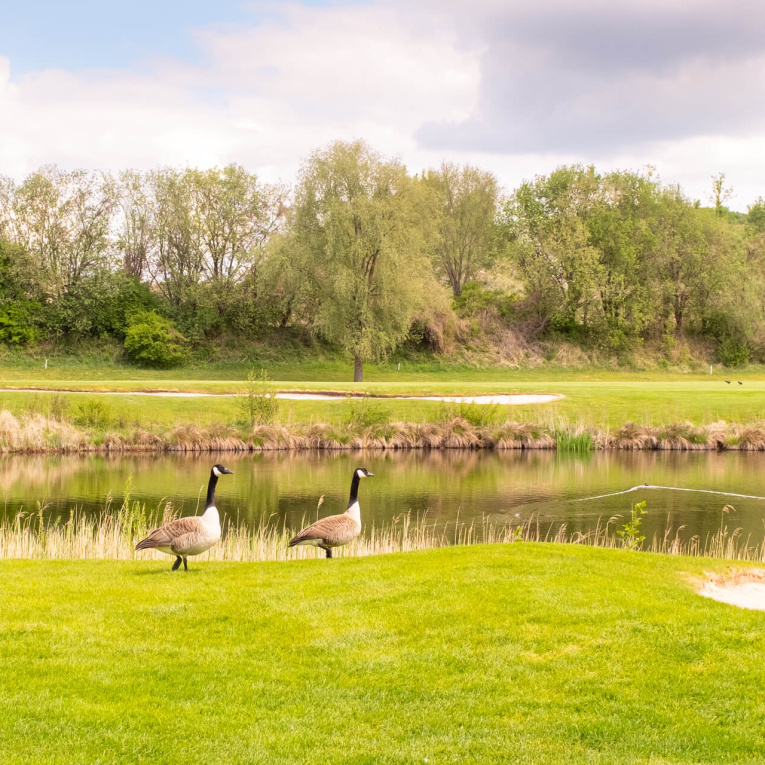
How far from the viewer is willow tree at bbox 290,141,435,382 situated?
55.1 meters

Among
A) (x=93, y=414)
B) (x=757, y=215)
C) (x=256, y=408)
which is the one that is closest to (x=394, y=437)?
(x=256, y=408)

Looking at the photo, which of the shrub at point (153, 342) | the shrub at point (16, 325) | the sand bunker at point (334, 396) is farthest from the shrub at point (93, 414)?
the shrub at point (16, 325)

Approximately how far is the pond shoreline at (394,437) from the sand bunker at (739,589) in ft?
72.5

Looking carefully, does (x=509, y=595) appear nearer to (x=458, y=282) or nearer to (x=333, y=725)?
(x=333, y=725)

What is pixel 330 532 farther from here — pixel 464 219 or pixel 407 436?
pixel 464 219

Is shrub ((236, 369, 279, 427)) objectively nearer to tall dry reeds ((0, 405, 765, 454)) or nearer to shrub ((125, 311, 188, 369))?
tall dry reeds ((0, 405, 765, 454))

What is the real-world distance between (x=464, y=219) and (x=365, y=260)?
24541mm

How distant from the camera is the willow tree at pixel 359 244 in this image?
55062mm

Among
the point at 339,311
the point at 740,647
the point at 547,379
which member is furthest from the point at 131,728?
the point at 547,379

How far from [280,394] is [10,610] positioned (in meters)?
33.3

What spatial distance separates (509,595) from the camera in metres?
9.27

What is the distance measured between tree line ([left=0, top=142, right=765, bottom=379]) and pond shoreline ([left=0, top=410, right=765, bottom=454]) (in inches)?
862

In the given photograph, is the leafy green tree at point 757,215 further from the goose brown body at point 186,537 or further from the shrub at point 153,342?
the goose brown body at point 186,537

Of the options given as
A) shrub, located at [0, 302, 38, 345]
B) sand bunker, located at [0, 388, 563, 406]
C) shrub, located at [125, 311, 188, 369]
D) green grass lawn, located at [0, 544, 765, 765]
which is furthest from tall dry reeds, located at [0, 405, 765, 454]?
shrub, located at [0, 302, 38, 345]
